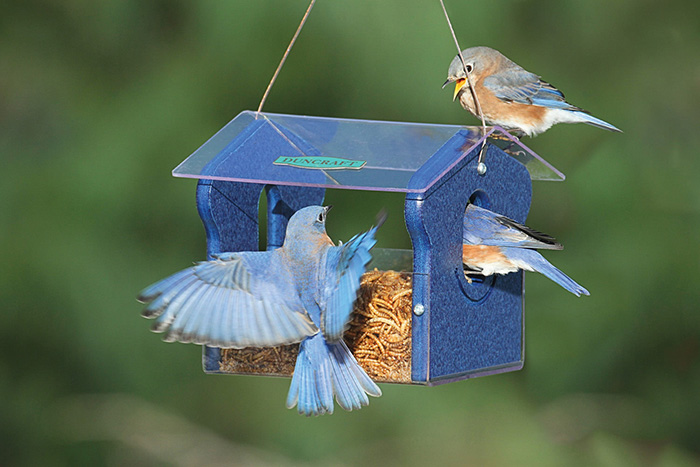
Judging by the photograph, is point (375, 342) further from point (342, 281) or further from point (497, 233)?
point (497, 233)

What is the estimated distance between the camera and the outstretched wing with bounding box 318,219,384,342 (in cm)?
376

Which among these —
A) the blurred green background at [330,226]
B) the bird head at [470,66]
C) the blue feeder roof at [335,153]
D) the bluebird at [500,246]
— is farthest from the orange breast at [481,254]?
the blurred green background at [330,226]

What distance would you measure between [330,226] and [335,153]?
98.6 inches

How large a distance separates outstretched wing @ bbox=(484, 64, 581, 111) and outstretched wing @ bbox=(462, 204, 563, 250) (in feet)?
2.64

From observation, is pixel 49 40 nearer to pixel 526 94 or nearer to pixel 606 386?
pixel 526 94

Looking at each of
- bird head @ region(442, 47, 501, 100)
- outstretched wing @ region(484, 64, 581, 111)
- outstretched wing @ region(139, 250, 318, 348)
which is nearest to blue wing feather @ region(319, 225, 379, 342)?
outstretched wing @ region(139, 250, 318, 348)

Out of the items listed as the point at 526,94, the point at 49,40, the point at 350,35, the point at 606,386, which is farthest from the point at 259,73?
the point at 606,386

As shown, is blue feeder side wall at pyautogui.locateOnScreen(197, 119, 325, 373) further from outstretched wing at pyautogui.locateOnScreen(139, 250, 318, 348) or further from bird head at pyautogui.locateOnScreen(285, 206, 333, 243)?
outstretched wing at pyautogui.locateOnScreen(139, 250, 318, 348)

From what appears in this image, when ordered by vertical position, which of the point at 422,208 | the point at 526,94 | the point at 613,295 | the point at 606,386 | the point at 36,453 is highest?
the point at 526,94

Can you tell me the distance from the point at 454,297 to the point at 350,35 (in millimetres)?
3474

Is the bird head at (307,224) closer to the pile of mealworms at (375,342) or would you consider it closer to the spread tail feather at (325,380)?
the pile of mealworms at (375,342)

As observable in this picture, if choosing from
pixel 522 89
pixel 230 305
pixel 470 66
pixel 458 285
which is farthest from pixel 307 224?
pixel 522 89

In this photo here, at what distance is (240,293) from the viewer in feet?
13.0

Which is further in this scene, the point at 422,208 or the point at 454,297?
the point at 454,297
